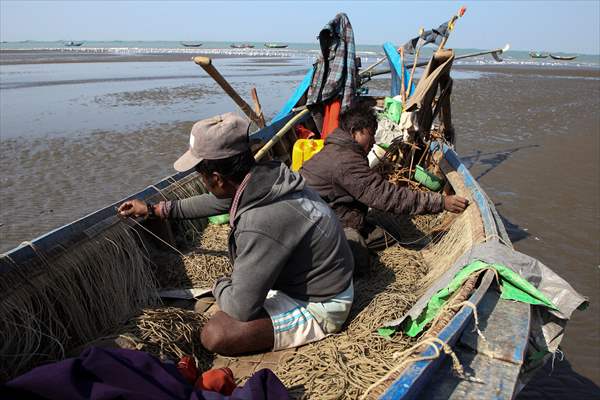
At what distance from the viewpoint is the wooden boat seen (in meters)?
1.64

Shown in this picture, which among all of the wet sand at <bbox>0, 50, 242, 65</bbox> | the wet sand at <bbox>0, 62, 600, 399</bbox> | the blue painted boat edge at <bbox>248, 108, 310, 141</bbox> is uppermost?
the wet sand at <bbox>0, 50, 242, 65</bbox>

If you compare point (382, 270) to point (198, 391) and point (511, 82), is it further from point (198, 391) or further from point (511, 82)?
point (511, 82)

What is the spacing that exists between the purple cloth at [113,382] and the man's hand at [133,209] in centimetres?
128

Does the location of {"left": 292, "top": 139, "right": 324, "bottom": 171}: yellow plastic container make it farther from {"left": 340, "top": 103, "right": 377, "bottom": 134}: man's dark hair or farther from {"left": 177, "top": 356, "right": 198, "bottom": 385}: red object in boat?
{"left": 177, "top": 356, "right": 198, "bottom": 385}: red object in boat

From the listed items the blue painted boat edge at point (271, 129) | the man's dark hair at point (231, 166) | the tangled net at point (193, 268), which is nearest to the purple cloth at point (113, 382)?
the man's dark hair at point (231, 166)

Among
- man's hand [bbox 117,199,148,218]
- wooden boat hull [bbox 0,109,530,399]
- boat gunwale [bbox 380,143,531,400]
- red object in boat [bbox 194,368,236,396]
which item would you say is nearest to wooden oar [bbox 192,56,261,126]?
wooden boat hull [bbox 0,109,530,399]

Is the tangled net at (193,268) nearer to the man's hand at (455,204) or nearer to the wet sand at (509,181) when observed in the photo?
the man's hand at (455,204)

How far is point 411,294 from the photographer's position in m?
2.81

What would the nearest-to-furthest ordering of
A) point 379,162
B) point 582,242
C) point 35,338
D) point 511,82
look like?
point 35,338 → point 379,162 → point 582,242 → point 511,82

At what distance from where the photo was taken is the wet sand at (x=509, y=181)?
12.6 feet

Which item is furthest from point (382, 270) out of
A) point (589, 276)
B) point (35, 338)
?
point (589, 276)

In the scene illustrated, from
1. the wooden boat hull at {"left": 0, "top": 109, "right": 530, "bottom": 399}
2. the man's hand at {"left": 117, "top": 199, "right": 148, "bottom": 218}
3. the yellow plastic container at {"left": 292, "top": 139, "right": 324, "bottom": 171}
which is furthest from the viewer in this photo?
the yellow plastic container at {"left": 292, "top": 139, "right": 324, "bottom": 171}

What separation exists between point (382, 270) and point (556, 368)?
1.45 metres

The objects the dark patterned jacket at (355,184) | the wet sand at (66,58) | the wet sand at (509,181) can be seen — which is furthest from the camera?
the wet sand at (66,58)
